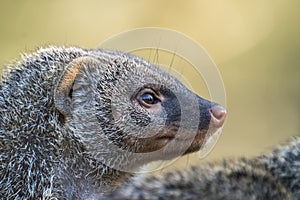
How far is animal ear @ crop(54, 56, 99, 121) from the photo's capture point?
4.24m

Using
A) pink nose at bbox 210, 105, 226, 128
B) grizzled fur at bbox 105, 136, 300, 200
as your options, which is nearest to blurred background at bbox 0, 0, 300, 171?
pink nose at bbox 210, 105, 226, 128

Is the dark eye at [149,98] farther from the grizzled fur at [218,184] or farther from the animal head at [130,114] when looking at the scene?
the grizzled fur at [218,184]

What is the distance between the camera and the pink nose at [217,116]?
4250 mm

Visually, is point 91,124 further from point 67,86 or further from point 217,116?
point 217,116

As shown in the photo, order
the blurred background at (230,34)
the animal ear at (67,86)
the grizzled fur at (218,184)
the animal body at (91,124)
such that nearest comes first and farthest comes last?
the grizzled fur at (218,184), the animal body at (91,124), the animal ear at (67,86), the blurred background at (230,34)

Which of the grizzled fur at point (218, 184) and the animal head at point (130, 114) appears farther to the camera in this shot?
the animal head at point (130, 114)

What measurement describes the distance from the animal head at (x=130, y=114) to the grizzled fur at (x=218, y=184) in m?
1.82

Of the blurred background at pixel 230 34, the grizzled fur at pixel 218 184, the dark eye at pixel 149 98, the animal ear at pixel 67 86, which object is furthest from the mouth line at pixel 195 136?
the blurred background at pixel 230 34

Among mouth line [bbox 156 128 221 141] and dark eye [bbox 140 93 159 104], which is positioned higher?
dark eye [bbox 140 93 159 104]

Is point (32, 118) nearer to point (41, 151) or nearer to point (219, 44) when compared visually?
point (41, 151)

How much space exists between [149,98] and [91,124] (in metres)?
0.38

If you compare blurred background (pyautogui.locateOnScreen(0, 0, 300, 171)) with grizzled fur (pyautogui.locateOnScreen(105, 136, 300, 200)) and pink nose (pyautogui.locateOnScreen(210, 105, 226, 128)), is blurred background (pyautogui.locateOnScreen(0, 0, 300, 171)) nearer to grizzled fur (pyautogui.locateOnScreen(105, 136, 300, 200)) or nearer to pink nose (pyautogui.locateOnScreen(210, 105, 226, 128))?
pink nose (pyautogui.locateOnScreen(210, 105, 226, 128))

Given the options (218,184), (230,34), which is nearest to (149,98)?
(218,184)

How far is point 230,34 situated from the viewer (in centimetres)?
1009
